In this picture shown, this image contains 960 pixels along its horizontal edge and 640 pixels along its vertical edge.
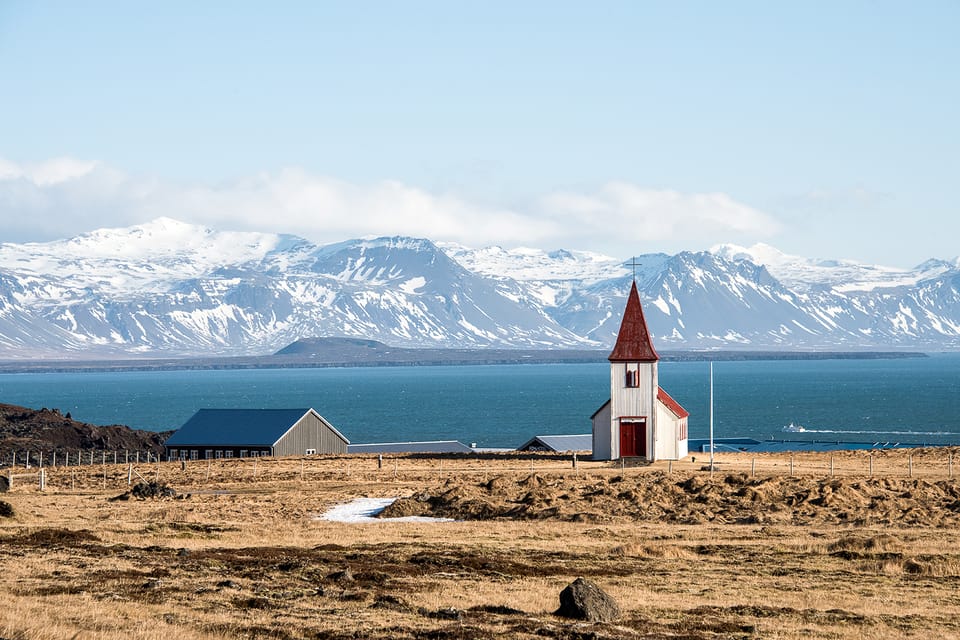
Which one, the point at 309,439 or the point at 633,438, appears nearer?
the point at 633,438

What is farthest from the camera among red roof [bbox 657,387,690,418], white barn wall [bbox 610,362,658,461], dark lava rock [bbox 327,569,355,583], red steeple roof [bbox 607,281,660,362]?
red roof [bbox 657,387,690,418]

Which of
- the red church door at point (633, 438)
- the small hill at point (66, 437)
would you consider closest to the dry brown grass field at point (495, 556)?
the red church door at point (633, 438)

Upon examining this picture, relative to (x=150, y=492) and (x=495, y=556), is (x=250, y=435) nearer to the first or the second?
(x=150, y=492)

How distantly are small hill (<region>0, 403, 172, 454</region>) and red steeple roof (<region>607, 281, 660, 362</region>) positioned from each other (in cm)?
5260

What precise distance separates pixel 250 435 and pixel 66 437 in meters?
30.8

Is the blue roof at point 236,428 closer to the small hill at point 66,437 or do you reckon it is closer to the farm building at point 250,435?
the farm building at point 250,435

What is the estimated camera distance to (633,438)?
76.3 metres

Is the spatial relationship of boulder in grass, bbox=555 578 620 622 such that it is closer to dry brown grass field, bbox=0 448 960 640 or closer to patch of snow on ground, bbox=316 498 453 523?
dry brown grass field, bbox=0 448 960 640

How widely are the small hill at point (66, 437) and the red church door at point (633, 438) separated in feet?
173

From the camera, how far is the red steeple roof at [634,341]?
252 ft

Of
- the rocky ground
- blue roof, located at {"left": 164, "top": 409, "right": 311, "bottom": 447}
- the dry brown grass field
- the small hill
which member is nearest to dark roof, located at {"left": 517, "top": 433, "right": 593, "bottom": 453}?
blue roof, located at {"left": 164, "top": 409, "right": 311, "bottom": 447}

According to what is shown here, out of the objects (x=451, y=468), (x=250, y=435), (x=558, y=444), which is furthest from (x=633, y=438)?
(x=250, y=435)

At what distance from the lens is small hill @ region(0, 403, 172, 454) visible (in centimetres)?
11938

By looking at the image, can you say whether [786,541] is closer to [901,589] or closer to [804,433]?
[901,589]
